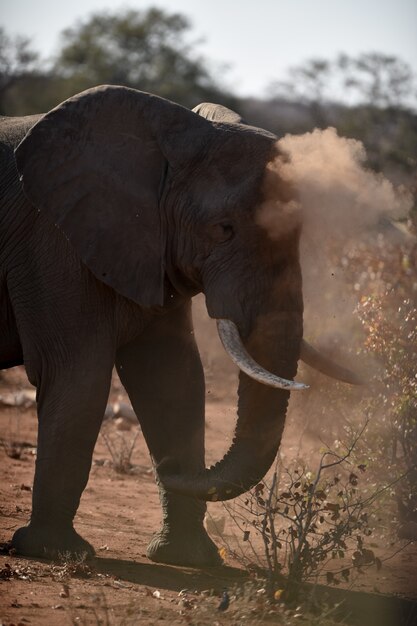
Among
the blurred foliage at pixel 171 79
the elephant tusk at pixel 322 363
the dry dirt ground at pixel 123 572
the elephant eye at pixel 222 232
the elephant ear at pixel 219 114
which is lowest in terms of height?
the dry dirt ground at pixel 123 572

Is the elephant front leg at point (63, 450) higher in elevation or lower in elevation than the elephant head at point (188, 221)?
lower

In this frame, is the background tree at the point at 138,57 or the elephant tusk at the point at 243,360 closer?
the elephant tusk at the point at 243,360

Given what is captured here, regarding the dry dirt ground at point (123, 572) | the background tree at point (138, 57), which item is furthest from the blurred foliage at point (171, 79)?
the dry dirt ground at point (123, 572)

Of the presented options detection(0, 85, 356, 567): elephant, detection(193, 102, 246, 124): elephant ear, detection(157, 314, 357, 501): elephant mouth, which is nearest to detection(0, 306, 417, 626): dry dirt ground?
detection(0, 85, 356, 567): elephant

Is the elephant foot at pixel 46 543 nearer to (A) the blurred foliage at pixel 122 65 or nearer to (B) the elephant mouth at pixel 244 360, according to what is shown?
(B) the elephant mouth at pixel 244 360

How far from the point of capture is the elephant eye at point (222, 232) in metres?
6.05

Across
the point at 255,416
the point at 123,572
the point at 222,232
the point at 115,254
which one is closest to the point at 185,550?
the point at 123,572

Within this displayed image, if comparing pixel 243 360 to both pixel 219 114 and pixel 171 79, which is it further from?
pixel 171 79

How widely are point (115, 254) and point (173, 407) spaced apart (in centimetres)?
117

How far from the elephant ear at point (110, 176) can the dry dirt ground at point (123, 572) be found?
1.62m

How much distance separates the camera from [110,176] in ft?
20.9

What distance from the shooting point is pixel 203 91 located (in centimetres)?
3444

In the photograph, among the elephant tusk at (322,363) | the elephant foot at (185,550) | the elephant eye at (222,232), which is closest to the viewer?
the elephant eye at (222,232)

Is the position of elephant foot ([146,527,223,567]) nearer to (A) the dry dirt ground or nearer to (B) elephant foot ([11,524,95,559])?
(A) the dry dirt ground
